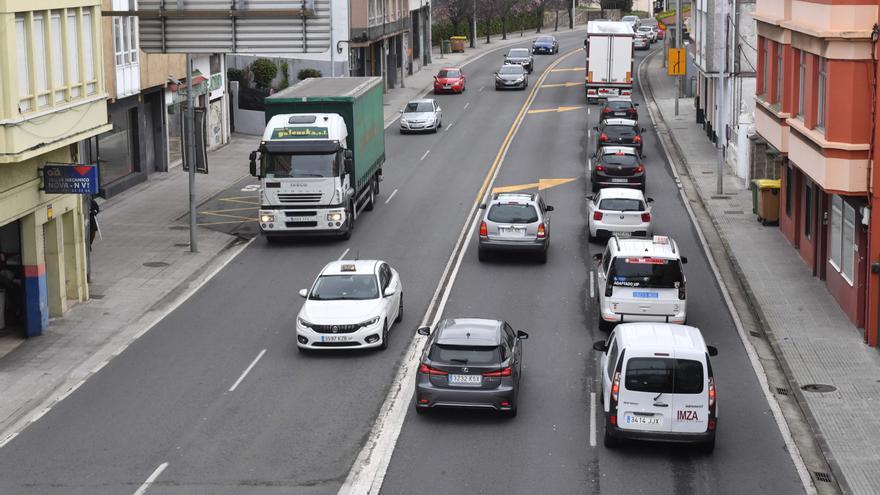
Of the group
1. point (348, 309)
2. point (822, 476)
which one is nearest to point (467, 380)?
point (348, 309)

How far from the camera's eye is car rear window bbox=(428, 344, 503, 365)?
2091 cm

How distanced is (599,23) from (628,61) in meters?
3.66

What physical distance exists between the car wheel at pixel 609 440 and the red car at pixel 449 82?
180 feet

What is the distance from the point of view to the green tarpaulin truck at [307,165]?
114ft

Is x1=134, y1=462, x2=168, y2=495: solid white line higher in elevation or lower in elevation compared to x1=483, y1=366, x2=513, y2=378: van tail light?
lower

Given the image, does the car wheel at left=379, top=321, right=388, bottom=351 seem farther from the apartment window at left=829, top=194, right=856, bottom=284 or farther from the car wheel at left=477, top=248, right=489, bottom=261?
the apartment window at left=829, top=194, right=856, bottom=284

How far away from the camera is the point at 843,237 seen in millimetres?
28859

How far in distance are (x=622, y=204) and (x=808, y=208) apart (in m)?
4.82

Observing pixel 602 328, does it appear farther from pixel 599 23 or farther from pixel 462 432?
pixel 599 23

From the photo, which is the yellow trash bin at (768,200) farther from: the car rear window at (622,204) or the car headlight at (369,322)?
the car headlight at (369,322)

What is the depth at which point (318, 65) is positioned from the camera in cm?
6869

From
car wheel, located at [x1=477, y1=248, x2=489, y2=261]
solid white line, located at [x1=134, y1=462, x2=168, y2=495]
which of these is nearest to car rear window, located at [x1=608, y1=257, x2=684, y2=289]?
car wheel, located at [x1=477, y1=248, x2=489, y2=261]

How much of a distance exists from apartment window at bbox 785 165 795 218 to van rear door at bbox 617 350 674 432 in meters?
17.6

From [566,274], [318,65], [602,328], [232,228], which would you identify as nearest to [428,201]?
[232,228]
